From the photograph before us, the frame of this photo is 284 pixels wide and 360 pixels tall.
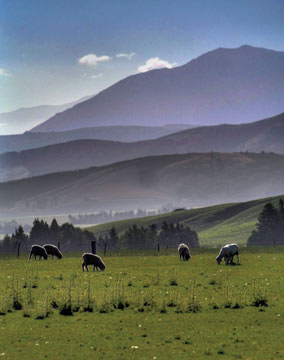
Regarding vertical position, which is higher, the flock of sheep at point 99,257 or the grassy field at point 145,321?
the flock of sheep at point 99,257

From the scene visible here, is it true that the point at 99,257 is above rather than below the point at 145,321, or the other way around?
above

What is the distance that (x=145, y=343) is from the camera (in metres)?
21.4

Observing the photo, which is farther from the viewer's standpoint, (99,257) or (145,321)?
(99,257)

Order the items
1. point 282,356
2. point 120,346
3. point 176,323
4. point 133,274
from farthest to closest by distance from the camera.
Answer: point 133,274
point 176,323
point 120,346
point 282,356

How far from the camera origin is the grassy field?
20.4m

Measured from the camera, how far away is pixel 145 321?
82.4ft

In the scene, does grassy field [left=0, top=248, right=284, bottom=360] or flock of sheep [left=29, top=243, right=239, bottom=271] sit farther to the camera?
flock of sheep [left=29, top=243, right=239, bottom=271]

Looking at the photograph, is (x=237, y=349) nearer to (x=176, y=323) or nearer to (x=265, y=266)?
(x=176, y=323)

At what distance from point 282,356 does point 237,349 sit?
5.27 feet

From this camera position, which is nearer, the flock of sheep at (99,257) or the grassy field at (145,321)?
the grassy field at (145,321)

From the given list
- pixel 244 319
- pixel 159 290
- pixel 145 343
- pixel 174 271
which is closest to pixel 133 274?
pixel 174 271

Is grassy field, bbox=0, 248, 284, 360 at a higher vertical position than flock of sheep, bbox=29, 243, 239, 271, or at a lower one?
lower

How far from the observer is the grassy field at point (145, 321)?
20438 millimetres

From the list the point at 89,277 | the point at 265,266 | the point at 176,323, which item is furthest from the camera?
the point at 265,266
